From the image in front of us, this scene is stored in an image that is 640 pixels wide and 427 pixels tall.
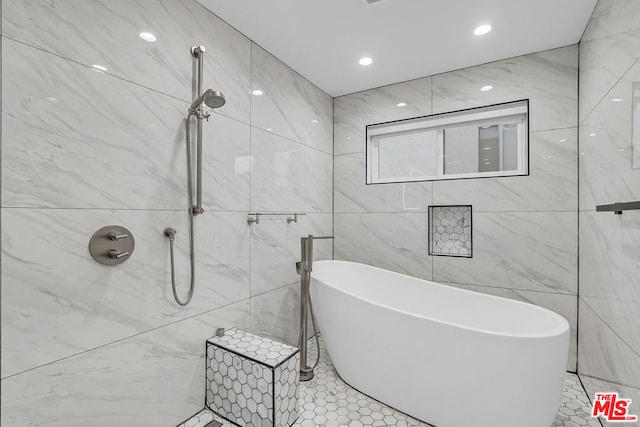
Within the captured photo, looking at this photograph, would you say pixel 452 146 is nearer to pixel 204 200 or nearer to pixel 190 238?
pixel 204 200

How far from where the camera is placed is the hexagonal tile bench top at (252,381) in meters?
1.55

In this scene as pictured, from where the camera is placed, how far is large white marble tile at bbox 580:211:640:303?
129 centimetres

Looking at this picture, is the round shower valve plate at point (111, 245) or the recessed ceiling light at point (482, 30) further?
the recessed ceiling light at point (482, 30)

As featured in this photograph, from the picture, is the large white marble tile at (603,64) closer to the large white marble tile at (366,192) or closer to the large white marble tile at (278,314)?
the large white marble tile at (366,192)

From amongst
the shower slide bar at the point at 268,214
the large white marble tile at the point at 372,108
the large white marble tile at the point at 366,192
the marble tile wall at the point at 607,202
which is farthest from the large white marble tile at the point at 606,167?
the shower slide bar at the point at 268,214

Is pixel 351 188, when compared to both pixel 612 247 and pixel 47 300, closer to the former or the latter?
pixel 612 247

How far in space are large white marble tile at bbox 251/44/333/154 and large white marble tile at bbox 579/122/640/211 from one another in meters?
2.04

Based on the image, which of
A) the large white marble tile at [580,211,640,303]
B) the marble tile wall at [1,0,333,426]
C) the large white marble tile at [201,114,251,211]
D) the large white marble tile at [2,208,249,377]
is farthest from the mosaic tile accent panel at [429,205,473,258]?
the large white marble tile at [2,208,249,377]

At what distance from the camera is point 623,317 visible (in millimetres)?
1393

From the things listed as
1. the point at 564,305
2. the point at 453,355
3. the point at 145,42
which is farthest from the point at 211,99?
the point at 564,305

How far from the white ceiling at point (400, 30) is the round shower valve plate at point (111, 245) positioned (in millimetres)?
1425

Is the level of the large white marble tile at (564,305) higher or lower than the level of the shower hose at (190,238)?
lower

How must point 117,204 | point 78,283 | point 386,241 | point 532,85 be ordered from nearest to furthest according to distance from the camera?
point 78,283 → point 117,204 → point 532,85 → point 386,241

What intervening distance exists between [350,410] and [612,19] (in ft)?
8.54
